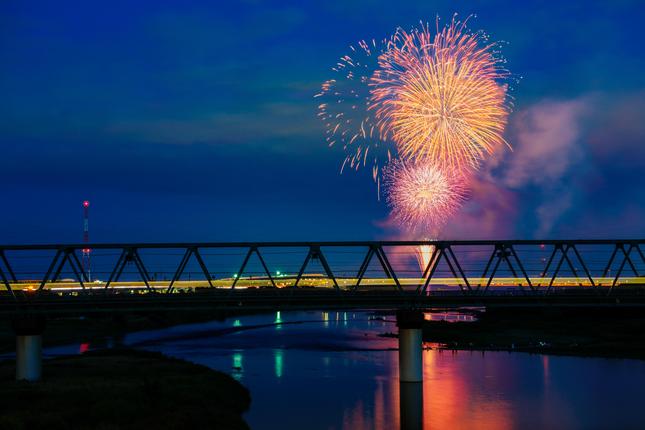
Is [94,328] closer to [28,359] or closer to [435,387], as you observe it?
[28,359]

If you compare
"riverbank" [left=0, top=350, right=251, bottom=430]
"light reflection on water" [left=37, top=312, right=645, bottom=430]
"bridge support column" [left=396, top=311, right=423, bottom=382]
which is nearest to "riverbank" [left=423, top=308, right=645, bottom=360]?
"light reflection on water" [left=37, top=312, right=645, bottom=430]

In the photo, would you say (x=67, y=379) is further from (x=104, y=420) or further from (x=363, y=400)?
(x=363, y=400)

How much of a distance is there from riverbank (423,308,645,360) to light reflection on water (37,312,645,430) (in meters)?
8.07

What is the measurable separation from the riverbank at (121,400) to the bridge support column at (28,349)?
1.39 m

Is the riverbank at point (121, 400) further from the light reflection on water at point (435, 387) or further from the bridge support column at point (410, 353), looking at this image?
the bridge support column at point (410, 353)

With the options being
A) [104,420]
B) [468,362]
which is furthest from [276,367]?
[104,420]

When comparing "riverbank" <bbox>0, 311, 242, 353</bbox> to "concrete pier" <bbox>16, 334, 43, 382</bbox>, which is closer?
"concrete pier" <bbox>16, 334, 43, 382</bbox>

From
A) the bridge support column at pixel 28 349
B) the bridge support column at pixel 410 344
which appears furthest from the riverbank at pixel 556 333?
the bridge support column at pixel 28 349

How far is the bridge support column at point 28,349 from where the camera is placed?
2630 inches

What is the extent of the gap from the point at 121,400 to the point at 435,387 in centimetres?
3253

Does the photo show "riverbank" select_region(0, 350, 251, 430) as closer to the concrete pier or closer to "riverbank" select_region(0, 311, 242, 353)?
the concrete pier

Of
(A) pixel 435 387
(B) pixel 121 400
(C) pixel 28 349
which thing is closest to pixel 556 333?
(A) pixel 435 387

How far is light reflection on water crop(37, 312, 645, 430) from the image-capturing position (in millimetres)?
59469

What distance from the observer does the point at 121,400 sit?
2117 inches
